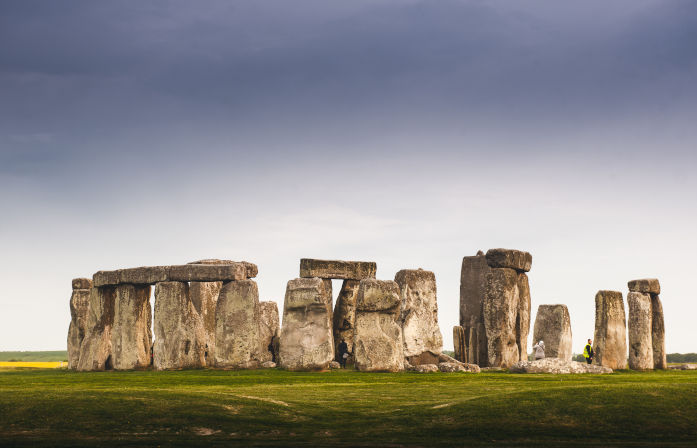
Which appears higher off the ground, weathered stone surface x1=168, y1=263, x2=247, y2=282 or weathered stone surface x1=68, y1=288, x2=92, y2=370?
weathered stone surface x1=168, y1=263, x2=247, y2=282

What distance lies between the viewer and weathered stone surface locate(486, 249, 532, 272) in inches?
1203

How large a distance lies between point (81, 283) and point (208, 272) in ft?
31.5

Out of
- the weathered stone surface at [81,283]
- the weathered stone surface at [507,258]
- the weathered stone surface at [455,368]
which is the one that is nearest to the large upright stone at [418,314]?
the weathered stone surface at [507,258]

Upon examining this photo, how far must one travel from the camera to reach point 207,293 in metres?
35.9

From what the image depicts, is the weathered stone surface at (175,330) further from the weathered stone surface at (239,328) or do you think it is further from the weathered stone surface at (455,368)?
the weathered stone surface at (455,368)

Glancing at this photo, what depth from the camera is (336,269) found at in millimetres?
32406

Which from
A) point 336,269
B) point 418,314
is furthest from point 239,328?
point 418,314

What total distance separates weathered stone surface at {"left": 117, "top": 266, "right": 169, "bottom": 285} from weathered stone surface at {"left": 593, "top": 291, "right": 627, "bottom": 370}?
15256 millimetres

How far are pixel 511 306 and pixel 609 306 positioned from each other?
390 centimetres

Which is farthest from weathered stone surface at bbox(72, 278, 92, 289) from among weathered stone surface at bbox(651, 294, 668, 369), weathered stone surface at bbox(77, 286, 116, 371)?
weathered stone surface at bbox(651, 294, 668, 369)

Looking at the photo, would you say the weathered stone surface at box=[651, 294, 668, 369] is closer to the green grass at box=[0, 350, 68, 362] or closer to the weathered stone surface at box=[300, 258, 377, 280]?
the weathered stone surface at box=[300, 258, 377, 280]

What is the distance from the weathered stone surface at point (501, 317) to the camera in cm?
3042

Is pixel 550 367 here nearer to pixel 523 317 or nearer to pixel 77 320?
pixel 523 317

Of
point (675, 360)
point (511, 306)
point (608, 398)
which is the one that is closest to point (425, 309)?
point (511, 306)
